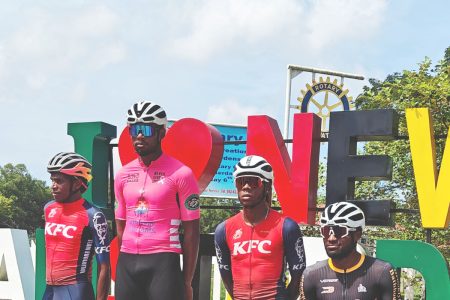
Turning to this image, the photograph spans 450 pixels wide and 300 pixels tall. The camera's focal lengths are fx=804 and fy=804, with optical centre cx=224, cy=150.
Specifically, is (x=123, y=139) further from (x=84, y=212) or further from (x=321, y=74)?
(x=321, y=74)

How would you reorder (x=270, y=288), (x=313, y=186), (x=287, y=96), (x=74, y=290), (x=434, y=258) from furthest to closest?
1. (x=287, y=96)
2. (x=313, y=186)
3. (x=434, y=258)
4. (x=74, y=290)
5. (x=270, y=288)

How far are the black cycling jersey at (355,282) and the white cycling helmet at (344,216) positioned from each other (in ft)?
0.90

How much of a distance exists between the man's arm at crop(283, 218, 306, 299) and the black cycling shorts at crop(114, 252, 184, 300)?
0.91 metres

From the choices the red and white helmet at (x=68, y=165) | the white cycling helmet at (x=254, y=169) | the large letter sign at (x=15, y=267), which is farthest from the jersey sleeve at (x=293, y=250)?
the large letter sign at (x=15, y=267)

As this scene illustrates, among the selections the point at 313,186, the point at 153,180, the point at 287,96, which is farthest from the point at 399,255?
the point at 287,96

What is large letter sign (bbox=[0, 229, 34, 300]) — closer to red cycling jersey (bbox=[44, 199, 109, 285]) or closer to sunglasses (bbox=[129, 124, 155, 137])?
red cycling jersey (bbox=[44, 199, 109, 285])

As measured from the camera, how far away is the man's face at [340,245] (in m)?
5.91

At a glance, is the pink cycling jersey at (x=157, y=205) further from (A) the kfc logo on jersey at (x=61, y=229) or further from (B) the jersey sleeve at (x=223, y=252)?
(A) the kfc logo on jersey at (x=61, y=229)

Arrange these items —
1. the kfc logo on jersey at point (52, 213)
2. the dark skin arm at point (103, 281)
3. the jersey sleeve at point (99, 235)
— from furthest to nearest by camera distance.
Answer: the kfc logo on jersey at point (52, 213)
the jersey sleeve at point (99, 235)
the dark skin arm at point (103, 281)

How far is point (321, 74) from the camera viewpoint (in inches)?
1245

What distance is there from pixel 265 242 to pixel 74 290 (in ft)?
6.49

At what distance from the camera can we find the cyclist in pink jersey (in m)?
6.42

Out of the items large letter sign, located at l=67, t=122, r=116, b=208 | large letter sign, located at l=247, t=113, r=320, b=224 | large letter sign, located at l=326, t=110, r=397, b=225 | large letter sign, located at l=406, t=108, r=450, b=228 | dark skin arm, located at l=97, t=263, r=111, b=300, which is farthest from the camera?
large letter sign, located at l=67, t=122, r=116, b=208

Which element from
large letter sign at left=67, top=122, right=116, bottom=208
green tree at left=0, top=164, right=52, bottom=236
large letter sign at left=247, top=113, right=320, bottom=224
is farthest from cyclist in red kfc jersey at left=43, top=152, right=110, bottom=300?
green tree at left=0, top=164, right=52, bottom=236
